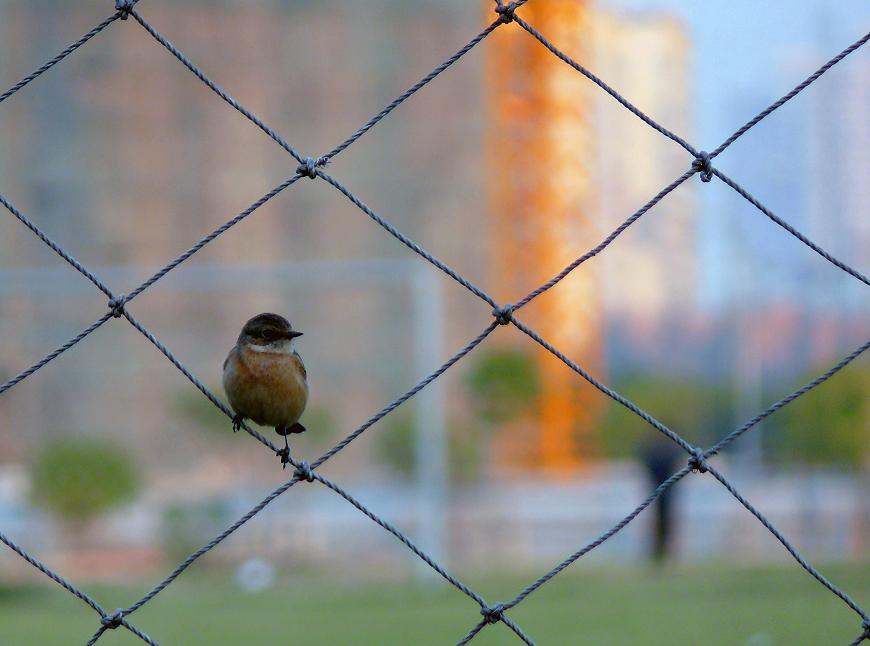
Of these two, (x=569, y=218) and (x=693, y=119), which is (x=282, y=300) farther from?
(x=693, y=119)

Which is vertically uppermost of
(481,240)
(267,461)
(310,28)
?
(310,28)

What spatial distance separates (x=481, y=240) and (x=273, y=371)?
19610 millimetres

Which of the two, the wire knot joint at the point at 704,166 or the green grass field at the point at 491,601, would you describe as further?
the green grass field at the point at 491,601

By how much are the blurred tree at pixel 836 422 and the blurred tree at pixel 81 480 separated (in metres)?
7.15

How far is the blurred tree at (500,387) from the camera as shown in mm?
18344

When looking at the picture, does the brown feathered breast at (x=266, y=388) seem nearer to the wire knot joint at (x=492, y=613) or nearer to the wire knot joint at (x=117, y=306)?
the wire knot joint at (x=117, y=306)

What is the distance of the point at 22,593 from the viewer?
10.5 metres

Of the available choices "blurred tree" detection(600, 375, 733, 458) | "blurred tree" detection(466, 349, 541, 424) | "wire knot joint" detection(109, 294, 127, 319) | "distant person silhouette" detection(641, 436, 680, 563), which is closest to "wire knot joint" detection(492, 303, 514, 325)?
"wire knot joint" detection(109, 294, 127, 319)

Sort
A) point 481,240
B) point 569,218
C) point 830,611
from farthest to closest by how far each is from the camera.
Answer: point 569,218 → point 481,240 → point 830,611

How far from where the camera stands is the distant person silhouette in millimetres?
10609

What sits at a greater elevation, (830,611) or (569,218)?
(569,218)

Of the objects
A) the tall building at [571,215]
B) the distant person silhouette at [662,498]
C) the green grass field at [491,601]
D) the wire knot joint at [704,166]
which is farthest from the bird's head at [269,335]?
the tall building at [571,215]

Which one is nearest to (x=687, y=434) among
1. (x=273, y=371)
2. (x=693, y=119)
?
(x=693, y=119)

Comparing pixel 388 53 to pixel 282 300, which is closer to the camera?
pixel 282 300
